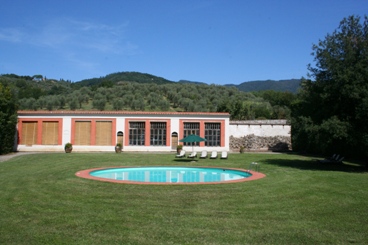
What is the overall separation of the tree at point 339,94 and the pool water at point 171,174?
15.5 feet

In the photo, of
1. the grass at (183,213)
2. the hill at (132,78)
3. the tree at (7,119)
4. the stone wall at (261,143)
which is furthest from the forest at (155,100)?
the grass at (183,213)

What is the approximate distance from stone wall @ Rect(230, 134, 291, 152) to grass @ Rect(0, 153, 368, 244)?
21.6 metres

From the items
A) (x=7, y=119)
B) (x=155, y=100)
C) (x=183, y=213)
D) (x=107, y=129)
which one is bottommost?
(x=183, y=213)

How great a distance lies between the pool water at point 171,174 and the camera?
631 inches

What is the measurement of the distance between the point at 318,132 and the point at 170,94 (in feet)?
179

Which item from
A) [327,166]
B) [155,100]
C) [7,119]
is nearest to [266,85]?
[155,100]

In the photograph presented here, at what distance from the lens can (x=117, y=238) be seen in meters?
6.56

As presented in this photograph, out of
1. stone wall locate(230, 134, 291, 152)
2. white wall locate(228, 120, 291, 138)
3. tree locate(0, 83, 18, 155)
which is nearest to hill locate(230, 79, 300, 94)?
white wall locate(228, 120, 291, 138)

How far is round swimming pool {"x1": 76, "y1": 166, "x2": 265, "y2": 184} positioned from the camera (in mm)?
15969

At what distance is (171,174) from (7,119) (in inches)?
703

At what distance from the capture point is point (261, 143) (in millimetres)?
35125

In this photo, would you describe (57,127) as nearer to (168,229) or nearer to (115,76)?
(168,229)

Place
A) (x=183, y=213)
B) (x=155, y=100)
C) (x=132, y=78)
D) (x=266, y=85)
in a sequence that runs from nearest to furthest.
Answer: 1. (x=183, y=213)
2. (x=155, y=100)
3. (x=132, y=78)
4. (x=266, y=85)

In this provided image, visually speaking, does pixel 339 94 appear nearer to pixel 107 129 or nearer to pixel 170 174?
pixel 170 174
